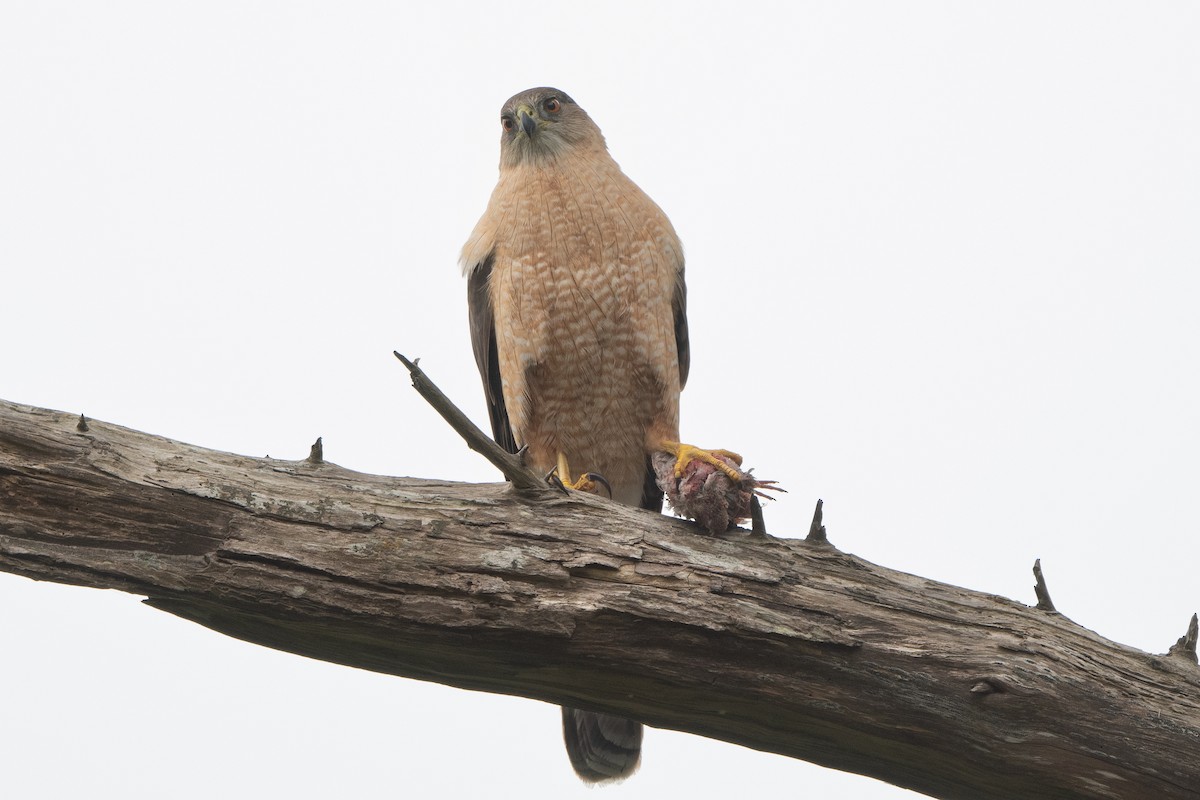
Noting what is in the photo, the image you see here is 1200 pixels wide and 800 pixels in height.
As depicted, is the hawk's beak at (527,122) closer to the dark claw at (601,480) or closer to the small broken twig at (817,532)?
the dark claw at (601,480)

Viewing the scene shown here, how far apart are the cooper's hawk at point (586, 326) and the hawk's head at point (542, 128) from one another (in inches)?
6.8

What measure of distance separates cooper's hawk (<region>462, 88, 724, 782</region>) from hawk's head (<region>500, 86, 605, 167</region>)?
0.56ft

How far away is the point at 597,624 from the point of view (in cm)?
347

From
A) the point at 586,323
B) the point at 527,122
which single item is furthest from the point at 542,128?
the point at 586,323

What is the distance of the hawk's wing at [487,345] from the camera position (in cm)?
548

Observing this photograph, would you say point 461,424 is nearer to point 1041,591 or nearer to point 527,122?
point 1041,591

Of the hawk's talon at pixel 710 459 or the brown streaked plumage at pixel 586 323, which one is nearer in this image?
the hawk's talon at pixel 710 459

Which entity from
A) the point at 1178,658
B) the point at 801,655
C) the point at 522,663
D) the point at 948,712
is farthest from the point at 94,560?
the point at 1178,658

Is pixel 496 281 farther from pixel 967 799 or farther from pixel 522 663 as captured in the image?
pixel 967 799

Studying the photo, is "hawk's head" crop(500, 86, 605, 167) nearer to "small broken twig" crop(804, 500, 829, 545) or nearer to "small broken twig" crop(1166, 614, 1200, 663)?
"small broken twig" crop(804, 500, 829, 545)

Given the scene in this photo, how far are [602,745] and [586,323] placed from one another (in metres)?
1.98

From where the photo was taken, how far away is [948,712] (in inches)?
136

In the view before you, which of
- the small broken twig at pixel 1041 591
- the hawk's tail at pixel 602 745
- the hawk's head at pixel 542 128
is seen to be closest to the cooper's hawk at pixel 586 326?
the hawk's tail at pixel 602 745

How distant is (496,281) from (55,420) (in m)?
2.24
